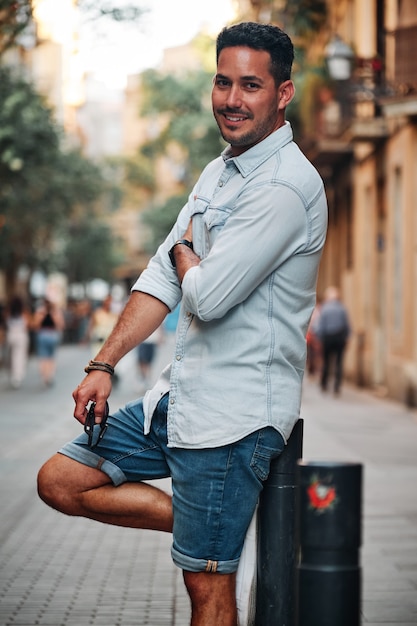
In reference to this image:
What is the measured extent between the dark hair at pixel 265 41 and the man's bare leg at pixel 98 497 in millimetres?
1292

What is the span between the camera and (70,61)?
76.6 metres

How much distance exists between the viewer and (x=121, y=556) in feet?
22.3

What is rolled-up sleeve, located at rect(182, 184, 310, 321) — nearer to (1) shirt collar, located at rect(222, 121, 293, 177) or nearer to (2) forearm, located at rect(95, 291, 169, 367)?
(1) shirt collar, located at rect(222, 121, 293, 177)

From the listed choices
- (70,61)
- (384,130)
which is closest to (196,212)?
(384,130)

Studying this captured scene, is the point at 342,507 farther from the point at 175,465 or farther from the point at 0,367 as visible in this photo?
the point at 0,367

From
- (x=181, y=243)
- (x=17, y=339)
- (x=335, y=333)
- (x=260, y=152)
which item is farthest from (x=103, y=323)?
(x=260, y=152)

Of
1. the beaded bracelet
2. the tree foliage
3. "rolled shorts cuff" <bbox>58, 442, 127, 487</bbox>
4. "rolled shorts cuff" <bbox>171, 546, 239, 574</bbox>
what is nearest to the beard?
the beaded bracelet

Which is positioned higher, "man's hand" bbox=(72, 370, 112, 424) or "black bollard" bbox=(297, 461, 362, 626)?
"man's hand" bbox=(72, 370, 112, 424)

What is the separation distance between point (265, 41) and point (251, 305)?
0.75 meters

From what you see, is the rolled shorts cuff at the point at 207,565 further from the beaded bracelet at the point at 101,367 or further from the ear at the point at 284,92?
the ear at the point at 284,92

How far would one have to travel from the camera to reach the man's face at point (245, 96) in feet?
11.1

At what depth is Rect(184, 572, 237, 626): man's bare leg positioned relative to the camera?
3.37 meters

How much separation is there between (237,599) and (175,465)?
1.40ft

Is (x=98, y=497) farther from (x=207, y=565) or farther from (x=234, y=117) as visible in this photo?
(x=234, y=117)
